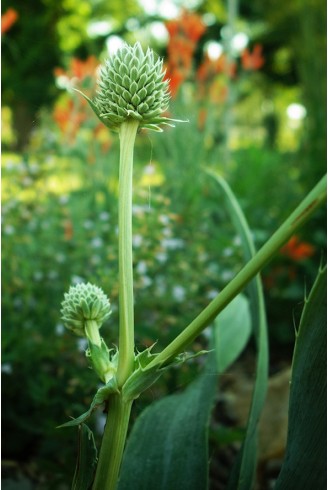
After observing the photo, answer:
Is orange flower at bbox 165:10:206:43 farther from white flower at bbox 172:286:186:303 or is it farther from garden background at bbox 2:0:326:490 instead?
white flower at bbox 172:286:186:303

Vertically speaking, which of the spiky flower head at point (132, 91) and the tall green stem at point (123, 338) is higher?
the spiky flower head at point (132, 91)

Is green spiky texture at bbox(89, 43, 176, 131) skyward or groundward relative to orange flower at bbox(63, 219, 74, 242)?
groundward

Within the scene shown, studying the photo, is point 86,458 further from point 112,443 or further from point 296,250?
point 296,250

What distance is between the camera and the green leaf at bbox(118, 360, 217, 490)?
68cm

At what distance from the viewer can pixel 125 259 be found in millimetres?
516

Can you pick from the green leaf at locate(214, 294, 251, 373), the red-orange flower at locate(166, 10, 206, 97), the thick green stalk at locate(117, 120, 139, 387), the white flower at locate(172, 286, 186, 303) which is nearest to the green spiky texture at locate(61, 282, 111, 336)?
the thick green stalk at locate(117, 120, 139, 387)

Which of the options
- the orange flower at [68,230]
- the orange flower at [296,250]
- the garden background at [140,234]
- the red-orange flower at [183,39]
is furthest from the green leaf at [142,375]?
the red-orange flower at [183,39]

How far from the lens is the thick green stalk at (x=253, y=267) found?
0.46 m

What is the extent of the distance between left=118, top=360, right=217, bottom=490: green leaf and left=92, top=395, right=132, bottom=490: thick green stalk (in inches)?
6.4

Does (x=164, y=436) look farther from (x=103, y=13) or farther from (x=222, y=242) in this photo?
(x=103, y=13)

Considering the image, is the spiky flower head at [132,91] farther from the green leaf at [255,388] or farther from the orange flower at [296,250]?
the orange flower at [296,250]

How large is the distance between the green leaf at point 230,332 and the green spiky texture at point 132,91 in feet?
1.58

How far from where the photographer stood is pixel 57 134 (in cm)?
229

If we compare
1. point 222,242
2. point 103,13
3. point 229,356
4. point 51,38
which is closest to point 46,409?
point 229,356
